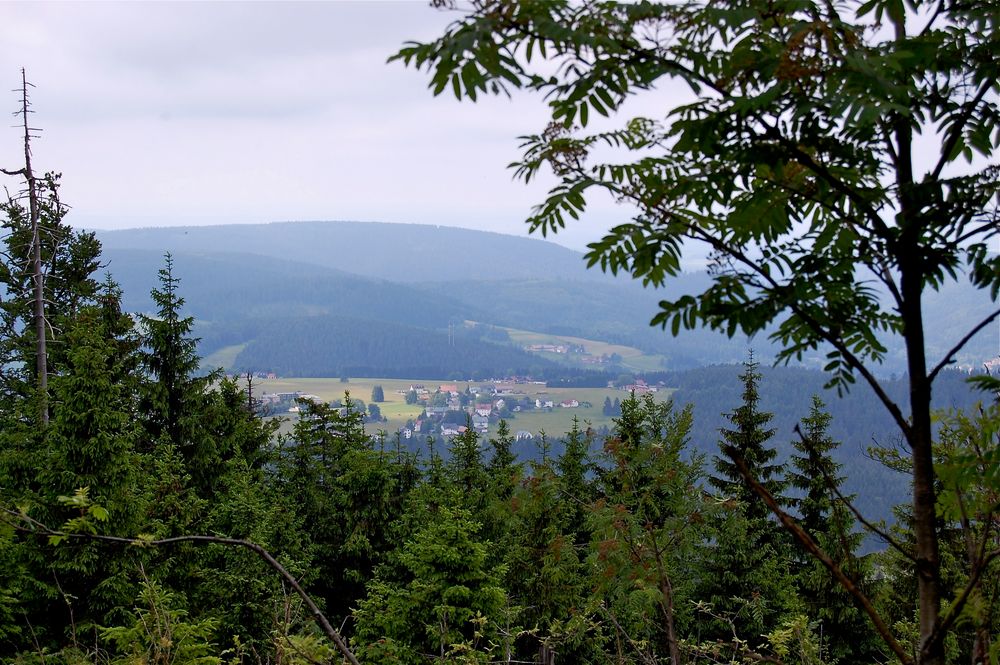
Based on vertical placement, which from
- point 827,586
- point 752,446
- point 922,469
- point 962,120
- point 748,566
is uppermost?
point 962,120

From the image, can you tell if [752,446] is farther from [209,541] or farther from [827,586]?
[209,541]

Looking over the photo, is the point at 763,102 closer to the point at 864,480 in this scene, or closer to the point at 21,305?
the point at 21,305

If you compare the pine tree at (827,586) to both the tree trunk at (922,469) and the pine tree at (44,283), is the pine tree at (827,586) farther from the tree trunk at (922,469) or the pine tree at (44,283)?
the pine tree at (44,283)

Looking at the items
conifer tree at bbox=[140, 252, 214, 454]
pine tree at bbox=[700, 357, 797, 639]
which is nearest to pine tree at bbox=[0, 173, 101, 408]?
conifer tree at bbox=[140, 252, 214, 454]

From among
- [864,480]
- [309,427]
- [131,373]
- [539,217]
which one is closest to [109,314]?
[131,373]

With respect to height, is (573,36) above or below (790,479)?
above

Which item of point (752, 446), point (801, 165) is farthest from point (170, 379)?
point (801, 165)

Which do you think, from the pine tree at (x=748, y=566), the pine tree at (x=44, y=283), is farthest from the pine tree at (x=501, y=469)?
the pine tree at (x=44, y=283)

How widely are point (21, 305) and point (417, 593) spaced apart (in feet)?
60.3

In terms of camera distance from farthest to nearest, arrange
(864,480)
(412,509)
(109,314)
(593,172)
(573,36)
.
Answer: (864,480) → (109,314) → (412,509) → (593,172) → (573,36)

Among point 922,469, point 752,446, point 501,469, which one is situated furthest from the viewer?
point 501,469

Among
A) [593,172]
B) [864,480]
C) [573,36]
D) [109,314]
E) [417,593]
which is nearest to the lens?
[573,36]

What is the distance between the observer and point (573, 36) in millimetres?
1889

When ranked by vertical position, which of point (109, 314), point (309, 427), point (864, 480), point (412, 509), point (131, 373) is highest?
point (109, 314)
